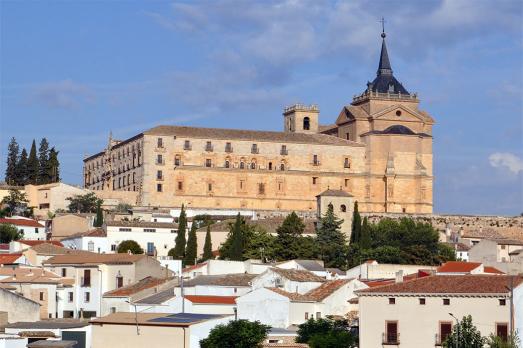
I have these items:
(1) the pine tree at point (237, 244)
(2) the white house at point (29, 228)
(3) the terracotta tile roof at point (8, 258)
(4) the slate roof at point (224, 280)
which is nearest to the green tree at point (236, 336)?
(4) the slate roof at point (224, 280)

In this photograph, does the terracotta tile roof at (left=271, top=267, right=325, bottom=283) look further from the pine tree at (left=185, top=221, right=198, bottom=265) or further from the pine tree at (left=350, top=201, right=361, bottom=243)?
the pine tree at (left=350, top=201, right=361, bottom=243)

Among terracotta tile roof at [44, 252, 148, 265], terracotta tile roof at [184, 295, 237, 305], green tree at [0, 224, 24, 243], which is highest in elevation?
green tree at [0, 224, 24, 243]

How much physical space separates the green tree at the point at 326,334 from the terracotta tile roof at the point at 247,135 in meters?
59.6

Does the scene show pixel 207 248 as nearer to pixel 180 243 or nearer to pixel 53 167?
pixel 180 243

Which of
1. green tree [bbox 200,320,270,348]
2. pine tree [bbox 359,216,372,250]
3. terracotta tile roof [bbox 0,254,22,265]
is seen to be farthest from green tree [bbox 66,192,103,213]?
green tree [bbox 200,320,270,348]

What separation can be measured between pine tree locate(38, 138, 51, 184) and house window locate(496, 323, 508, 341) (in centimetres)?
7183

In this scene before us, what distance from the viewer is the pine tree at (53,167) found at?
114 metres

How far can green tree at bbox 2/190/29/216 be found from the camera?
350ft

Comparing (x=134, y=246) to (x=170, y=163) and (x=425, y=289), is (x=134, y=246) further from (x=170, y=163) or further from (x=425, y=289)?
(x=425, y=289)

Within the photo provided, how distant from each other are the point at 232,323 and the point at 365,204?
6455cm

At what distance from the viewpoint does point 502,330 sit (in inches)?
1828

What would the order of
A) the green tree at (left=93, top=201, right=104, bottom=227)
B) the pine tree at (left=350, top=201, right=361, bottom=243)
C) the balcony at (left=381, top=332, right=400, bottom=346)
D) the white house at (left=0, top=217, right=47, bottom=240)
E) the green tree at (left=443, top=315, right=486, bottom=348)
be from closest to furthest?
the green tree at (left=443, top=315, right=486, bottom=348) → the balcony at (left=381, top=332, right=400, bottom=346) → the pine tree at (left=350, top=201, right=361, bottom=243) → the green tree at (left=93, top=201, right=104, bottom=227) → the white house at (left=0, top=217, right=47, bottom=240)

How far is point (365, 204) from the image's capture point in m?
114

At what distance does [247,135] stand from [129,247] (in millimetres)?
29490
